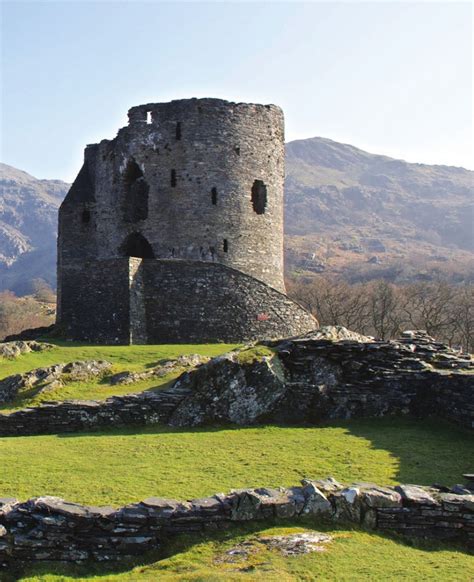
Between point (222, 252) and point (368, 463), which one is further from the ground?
point (222, 252)

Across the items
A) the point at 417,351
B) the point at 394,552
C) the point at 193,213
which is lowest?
the point at 394,552

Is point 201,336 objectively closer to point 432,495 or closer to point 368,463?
point 368,463

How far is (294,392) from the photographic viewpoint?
17.8m

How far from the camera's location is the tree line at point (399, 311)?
198ft

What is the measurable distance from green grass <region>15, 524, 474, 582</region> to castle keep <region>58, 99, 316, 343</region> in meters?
20.2

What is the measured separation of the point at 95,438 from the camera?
15.8 metres

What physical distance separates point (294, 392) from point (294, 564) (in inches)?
356

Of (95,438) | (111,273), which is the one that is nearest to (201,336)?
(111,273)

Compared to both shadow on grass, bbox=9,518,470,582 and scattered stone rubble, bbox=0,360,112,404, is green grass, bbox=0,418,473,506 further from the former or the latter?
scattered stone rubble, bbox=0,360,112,404

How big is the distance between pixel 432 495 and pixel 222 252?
25283 millimetres

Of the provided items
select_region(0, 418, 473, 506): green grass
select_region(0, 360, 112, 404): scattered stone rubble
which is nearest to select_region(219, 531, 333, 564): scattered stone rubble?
select_region(0, 418, 473, 506): green grass

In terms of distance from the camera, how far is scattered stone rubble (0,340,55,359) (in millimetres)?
24573

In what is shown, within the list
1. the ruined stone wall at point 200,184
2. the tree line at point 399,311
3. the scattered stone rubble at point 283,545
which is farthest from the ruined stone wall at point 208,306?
the tree line at point 399,311

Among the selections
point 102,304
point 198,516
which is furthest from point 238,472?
point 102,304
